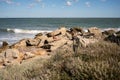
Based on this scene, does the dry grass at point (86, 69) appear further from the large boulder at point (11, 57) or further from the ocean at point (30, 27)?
the ocean at point (30, 27)

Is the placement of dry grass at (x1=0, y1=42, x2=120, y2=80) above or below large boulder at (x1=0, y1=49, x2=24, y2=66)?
above

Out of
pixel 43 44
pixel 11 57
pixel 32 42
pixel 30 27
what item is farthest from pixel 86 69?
pixel 30 27

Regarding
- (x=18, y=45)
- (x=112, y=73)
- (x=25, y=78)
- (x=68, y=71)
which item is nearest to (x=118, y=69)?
(x=112, y=73)

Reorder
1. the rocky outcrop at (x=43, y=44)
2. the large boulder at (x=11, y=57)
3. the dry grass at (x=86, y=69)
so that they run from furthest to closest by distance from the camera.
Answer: the large boulder at (x=11, y=57) < the rocky outcrop at (x=43, y=44) < the dry grass at (x=86, y=69)

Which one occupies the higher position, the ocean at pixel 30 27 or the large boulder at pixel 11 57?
the large boulder at pixel 11 57

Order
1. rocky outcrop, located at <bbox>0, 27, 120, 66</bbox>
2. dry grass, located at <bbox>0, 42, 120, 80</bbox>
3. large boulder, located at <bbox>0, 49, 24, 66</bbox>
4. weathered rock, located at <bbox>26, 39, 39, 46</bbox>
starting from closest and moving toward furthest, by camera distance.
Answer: dry grass, located at <bbox>0, 42, 120, 80</bbox> < rocky outcrop, located at <bbox>0, 27, 120, 66</bbox> < large boulder, located at <bbox>0, 49, 24, 66</bbox> < weathered rock, located at <bbox>26, 39, 39, 46</bbox>

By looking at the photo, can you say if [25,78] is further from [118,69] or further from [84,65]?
[118,69]

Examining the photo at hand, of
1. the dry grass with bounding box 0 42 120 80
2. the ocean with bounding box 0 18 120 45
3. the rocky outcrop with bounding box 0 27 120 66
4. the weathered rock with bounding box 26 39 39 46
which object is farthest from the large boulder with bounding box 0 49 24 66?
the ocean with bounding box 0 18 120 45

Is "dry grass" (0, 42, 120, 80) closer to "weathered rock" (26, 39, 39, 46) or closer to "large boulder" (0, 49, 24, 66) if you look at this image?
"large boulder" (0, 49, 24, 66)

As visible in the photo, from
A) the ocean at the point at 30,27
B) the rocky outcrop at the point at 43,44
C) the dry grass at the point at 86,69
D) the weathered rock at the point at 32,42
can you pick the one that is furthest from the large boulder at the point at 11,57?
the ocean at the point at 30,27

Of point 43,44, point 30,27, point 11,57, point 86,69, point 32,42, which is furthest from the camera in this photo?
point 30,27

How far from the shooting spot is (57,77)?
4.37 m

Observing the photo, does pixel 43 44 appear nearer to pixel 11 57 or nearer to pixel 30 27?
pixel 11 57

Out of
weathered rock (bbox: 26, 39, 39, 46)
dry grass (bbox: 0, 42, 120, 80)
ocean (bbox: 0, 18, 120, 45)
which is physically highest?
dry grass (bbox: 0, 42, 120, 80)
